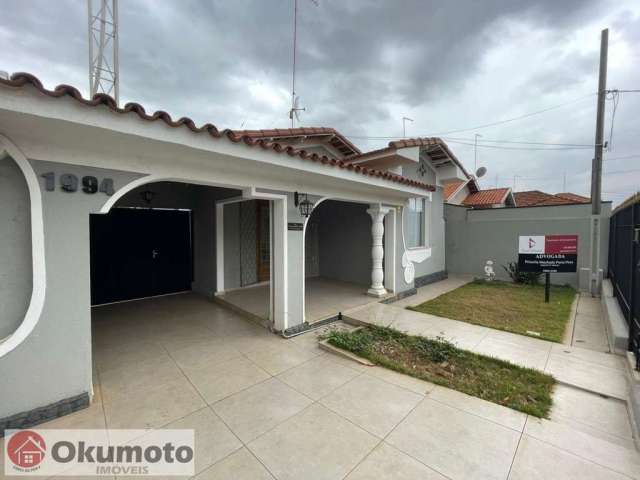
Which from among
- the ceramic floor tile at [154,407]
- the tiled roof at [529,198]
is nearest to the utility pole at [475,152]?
the tiled roof at [529,198]

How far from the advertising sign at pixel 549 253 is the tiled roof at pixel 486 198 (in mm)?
7607

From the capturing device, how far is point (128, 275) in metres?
7.13

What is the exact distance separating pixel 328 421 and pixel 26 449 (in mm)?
2638

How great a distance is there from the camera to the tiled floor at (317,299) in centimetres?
582

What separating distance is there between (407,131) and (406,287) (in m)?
6.96

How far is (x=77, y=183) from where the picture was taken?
2.79 metres

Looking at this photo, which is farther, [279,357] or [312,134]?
[312,134]

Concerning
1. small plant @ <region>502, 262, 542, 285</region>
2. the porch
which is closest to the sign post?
small plant @ <region>502, 262, 542, 285</region>

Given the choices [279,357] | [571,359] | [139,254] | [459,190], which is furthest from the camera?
[459,190]

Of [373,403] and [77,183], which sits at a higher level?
[77,183]

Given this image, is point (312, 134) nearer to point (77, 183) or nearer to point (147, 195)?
point (147, 195)

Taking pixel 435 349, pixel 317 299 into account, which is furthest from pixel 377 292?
pixel 435 349

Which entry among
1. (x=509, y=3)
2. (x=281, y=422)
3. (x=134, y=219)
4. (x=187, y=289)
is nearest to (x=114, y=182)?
(x=281, y=422)

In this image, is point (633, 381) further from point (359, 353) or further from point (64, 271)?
point (64, 271)
